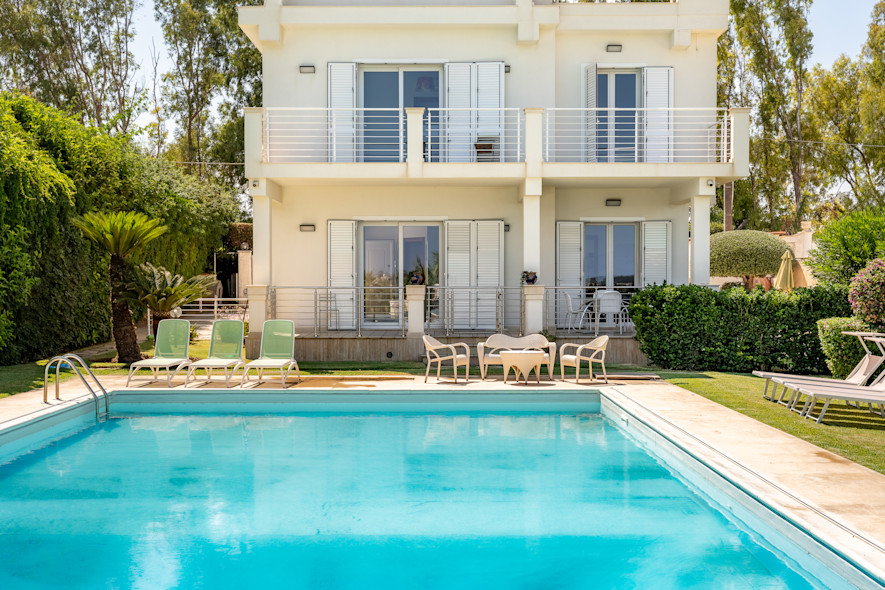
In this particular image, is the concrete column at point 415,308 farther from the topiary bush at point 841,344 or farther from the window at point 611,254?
the topiary bush at point 841,344

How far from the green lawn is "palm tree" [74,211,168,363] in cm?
50

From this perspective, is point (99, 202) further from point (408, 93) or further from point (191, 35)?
point (191, 35)

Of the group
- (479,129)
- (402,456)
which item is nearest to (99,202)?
(479,129)

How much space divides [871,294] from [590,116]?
23.7ft

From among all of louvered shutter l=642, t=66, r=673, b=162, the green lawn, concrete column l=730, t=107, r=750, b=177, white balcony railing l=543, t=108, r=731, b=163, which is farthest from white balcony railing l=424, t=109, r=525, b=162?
the green lawn

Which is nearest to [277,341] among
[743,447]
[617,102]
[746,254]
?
[743,447]

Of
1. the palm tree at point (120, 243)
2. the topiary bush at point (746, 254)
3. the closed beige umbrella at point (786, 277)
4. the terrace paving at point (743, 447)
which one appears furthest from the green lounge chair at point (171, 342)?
the topiary bush at point (746, 254)

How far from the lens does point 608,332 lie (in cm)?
1365

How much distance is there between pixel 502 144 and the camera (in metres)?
14.1

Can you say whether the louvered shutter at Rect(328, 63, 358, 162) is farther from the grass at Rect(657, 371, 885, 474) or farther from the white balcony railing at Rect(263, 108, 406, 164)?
the grass at Rect(657, 371, 885, 474)

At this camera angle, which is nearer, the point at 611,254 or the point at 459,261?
the point at 459,261

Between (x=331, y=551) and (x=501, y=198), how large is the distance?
10.6 metres

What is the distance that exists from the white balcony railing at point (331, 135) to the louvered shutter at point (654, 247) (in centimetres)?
551

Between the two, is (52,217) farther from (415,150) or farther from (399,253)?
(415,150)
